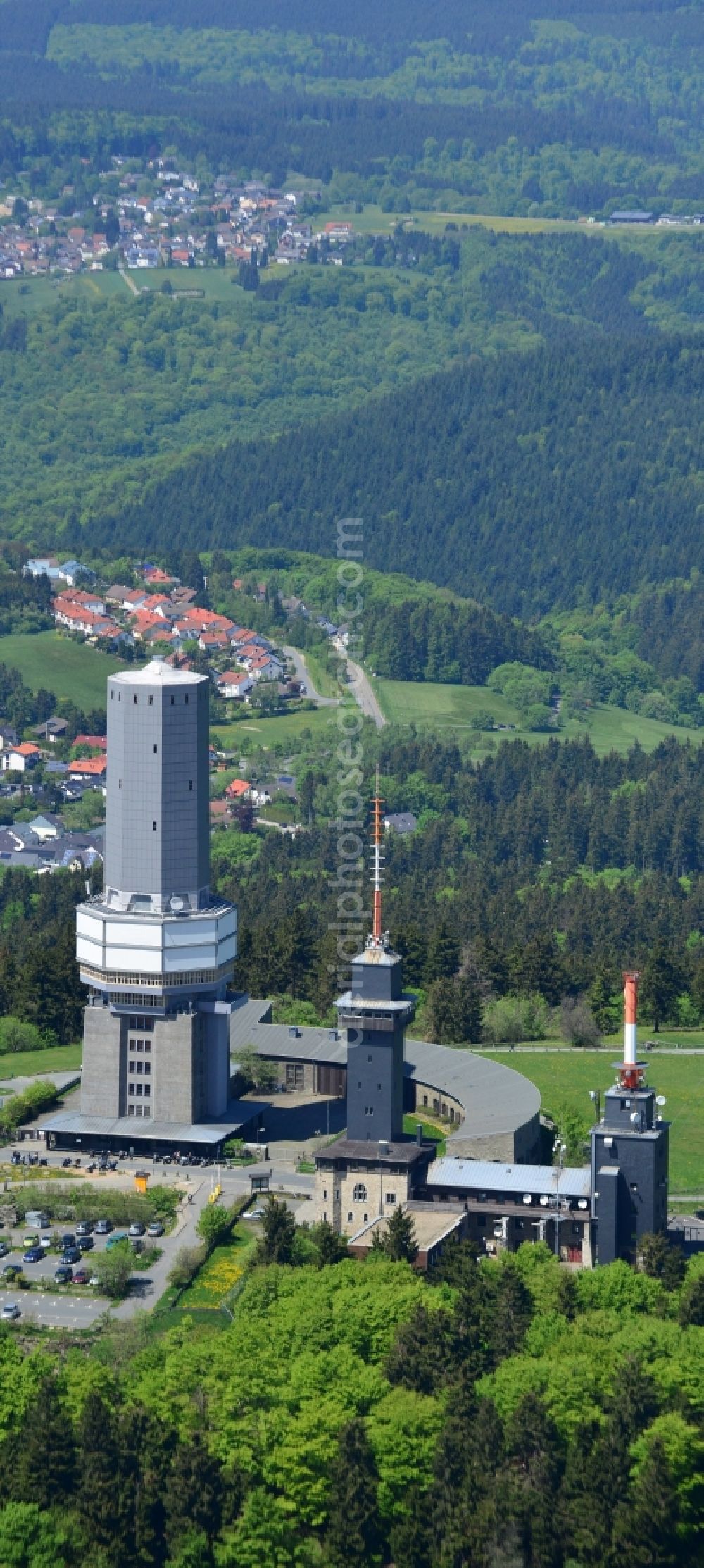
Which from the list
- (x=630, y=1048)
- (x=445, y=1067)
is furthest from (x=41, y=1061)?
(x=630, y=1048)

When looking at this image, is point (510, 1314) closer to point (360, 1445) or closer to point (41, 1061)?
Answer: point (360, 1445)

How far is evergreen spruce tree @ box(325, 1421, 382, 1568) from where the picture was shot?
382 ft

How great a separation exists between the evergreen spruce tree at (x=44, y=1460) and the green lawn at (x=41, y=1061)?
158 feet

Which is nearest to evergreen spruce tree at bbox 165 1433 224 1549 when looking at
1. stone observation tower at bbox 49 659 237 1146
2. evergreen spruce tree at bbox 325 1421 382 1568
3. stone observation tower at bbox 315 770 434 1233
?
evergreen spruce tree at bbox 325 1421 382 1568

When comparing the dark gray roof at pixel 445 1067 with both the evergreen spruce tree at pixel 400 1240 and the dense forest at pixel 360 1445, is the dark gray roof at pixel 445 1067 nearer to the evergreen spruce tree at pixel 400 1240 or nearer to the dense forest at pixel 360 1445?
the evergreen spruce tree at pixel 400 1240

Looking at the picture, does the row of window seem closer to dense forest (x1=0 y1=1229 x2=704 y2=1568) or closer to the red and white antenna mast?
the red and white antenna mast

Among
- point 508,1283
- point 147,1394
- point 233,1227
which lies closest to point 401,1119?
point 233,1227

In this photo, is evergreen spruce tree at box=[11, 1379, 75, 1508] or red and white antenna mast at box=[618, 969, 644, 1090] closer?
evergreen spruce tree at box=[11, 1379, 75, 1508]

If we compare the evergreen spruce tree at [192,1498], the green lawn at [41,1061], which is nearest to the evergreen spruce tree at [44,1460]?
the evergreen spruce tree at [192,1498]

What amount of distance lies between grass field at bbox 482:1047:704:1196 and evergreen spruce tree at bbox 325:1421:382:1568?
3275 cm

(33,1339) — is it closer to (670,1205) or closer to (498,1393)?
(498,1393)

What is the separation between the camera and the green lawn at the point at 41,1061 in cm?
16638

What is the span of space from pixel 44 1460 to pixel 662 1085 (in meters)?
53.3

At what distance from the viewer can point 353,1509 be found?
383 ft
